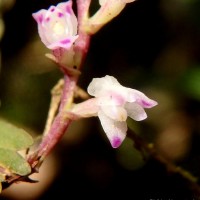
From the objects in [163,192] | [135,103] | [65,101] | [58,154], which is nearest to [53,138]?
[65,101]

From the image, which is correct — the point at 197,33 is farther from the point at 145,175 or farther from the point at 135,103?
the point at 135,103

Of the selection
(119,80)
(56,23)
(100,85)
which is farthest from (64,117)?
(119,80)

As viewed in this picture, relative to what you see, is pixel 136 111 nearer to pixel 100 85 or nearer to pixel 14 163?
pixel 100 85

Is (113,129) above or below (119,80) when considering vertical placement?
above

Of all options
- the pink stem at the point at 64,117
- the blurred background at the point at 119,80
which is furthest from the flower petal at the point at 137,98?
the blurred background at the point at 119,80

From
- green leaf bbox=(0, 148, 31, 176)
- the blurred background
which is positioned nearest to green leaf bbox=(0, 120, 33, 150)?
green leaf bbox=(0, 148, 31, 176)

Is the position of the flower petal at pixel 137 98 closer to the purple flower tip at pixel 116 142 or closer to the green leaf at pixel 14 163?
the purple flower tip at pixel 116 142

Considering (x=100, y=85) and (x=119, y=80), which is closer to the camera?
(x=100, y=85)
